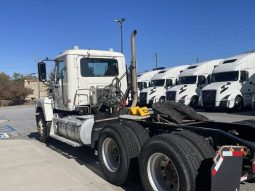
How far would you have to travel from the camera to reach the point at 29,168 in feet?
23.4

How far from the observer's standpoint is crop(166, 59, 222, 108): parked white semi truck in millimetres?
23375

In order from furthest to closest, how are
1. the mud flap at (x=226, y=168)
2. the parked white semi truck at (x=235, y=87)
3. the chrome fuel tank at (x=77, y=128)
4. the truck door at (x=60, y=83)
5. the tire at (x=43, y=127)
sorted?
1. the parked white semi truck at (x=235, y=87)
2. the tire at (x=43, y=127)
3. the truck door at (x=60, y=83)
4. the chrome fuel tank at (x=77, y=128)
5. the mud flap at (x=226, y=168)

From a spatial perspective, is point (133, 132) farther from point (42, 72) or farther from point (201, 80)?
point (201, 80)

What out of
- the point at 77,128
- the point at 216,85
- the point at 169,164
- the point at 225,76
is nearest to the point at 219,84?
the point at 216,85

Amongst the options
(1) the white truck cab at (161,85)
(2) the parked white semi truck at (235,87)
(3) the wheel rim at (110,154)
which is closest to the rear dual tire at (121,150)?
(3) the wheel rim at (110,154)

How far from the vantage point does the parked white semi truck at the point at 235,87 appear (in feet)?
66.0

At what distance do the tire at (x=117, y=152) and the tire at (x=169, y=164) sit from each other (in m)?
0.54

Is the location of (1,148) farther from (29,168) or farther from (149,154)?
(149,154)

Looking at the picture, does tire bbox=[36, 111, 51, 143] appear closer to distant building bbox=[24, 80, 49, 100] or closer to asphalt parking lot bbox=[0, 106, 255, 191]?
asphalt parking lot bbox=[0, 106, 255, 191]

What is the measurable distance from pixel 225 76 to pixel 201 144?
17688mm

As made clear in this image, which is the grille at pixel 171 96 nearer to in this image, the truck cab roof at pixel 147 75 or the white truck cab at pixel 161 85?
the white truck cab at pixel 161 85

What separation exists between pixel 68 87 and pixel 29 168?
247 cm

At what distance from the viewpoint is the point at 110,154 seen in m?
6.20

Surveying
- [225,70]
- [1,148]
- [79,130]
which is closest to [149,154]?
[79,130]
